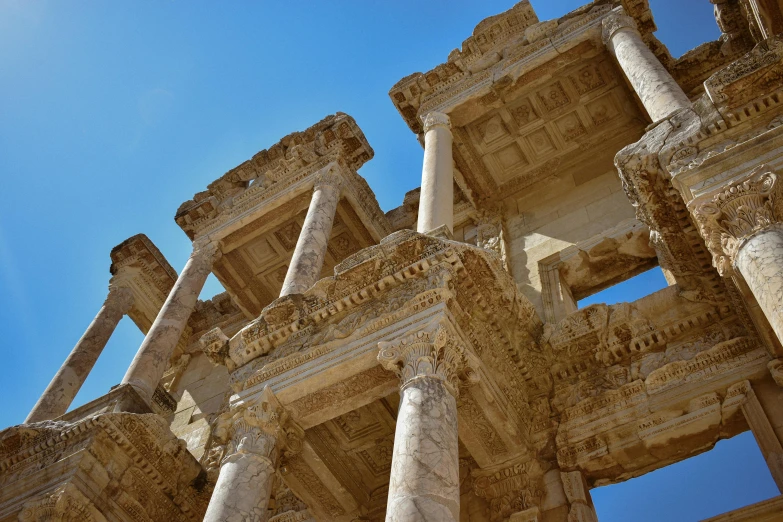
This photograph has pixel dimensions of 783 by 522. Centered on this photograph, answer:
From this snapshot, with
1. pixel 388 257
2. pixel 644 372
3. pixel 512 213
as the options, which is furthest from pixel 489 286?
pixel 512 213

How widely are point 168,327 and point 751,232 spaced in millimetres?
10506

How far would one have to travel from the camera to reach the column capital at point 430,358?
8828 mm

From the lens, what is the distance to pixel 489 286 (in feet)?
34.0

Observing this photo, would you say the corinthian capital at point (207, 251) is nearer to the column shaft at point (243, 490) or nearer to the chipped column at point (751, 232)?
the column shaft at point (243, 490)

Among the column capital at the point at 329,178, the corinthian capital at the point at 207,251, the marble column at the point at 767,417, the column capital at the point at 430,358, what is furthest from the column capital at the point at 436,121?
the marble column at the point at 767,417

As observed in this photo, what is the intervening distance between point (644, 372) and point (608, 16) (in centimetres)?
711

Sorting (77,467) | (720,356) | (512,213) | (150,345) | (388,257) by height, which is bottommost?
(720,356)

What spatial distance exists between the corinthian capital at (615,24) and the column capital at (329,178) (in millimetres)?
5826

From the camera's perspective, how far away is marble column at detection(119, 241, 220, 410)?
1360 cm

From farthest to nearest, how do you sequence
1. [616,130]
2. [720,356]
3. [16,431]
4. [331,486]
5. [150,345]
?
[616,130] < [150,345] < [16,431] < [331,486] < [720,356]

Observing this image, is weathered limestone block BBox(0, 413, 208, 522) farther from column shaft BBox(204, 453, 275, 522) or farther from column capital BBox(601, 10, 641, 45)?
column capital BBox(601, 10, 641, 45)

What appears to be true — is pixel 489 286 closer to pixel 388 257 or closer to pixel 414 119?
pixel 388 257

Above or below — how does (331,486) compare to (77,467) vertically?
below

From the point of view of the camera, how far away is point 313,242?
13922 millimetres
